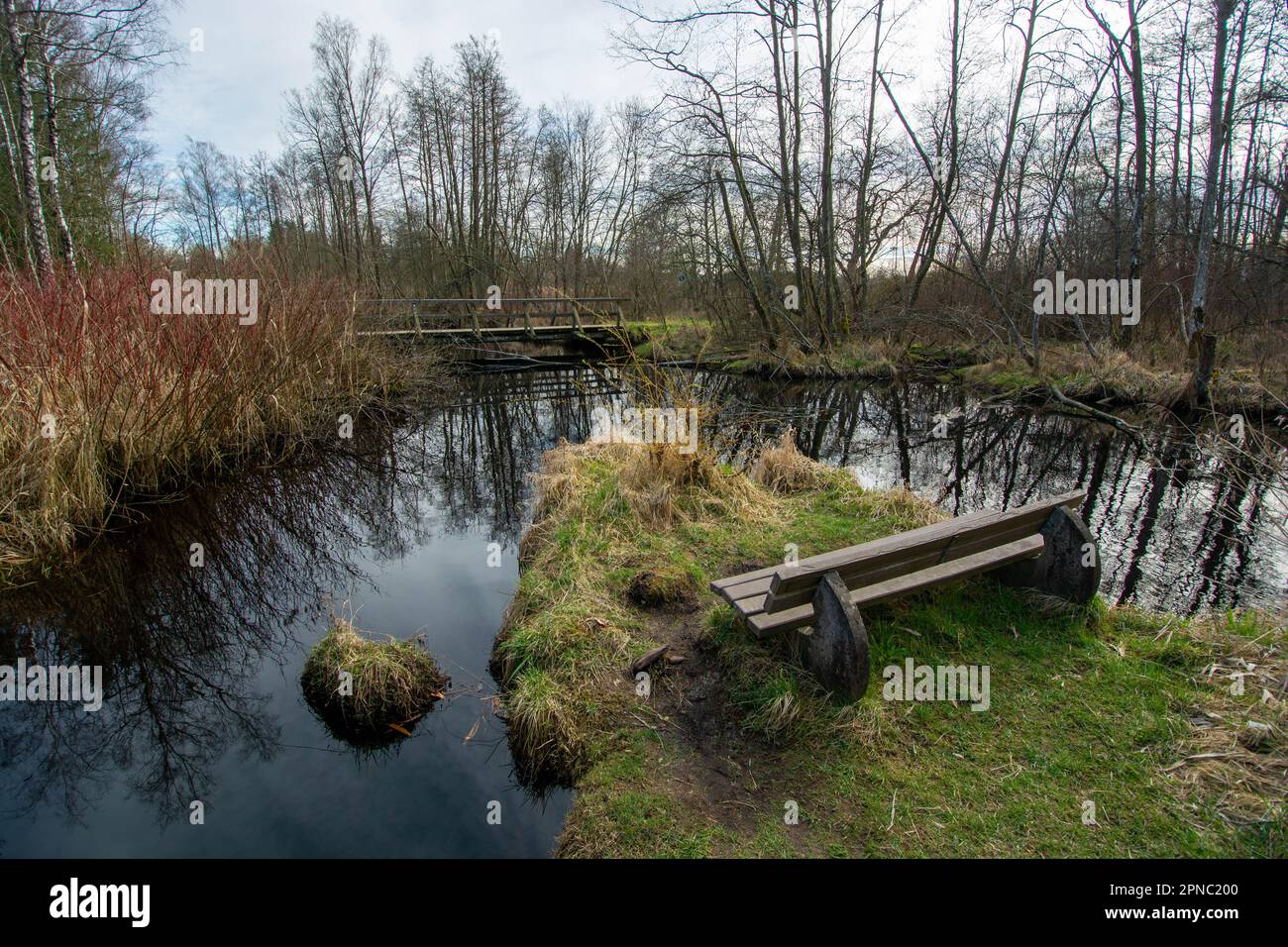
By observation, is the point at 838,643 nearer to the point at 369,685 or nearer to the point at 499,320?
the point at 369,685

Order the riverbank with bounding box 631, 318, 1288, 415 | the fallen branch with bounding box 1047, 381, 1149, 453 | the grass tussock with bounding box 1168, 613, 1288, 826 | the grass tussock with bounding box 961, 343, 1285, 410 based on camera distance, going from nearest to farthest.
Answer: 1. the grass tussock with bounding box 1168, 613, 1288, 826
2. the fallen branch with bounding box 1047, 381, 1149, 453
3. the grass tussock with bounding box 961, 343, 1285, 410
4. the riverbank with bounding box 631, 318, 1288, 415

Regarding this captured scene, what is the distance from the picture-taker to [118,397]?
643cm

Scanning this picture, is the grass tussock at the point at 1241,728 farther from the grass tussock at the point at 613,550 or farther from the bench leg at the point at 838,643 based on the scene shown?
the grass tussock at the point at 613,550

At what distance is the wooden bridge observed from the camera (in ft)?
61.8

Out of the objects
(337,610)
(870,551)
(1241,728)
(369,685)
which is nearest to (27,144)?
(337,610)

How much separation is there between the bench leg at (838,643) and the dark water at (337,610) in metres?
1.55

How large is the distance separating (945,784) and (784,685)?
33.9 inches

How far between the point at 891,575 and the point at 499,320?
863 inches

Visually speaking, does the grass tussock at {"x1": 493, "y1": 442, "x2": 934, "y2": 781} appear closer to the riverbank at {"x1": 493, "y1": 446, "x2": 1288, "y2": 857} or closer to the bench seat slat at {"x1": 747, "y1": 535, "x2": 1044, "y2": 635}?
the riverbank at {"x1": 493, "y1": 446, "x2": 1288, "y2": 857}

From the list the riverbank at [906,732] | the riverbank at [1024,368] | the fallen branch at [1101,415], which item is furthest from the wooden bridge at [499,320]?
the riverbank at [906,732]

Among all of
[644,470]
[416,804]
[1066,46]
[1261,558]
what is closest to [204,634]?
[416,804]

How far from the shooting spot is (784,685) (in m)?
3.39

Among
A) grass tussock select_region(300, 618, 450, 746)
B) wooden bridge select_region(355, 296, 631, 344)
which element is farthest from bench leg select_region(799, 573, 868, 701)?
wooden bridge select_region(355, 296, 631, 344)
